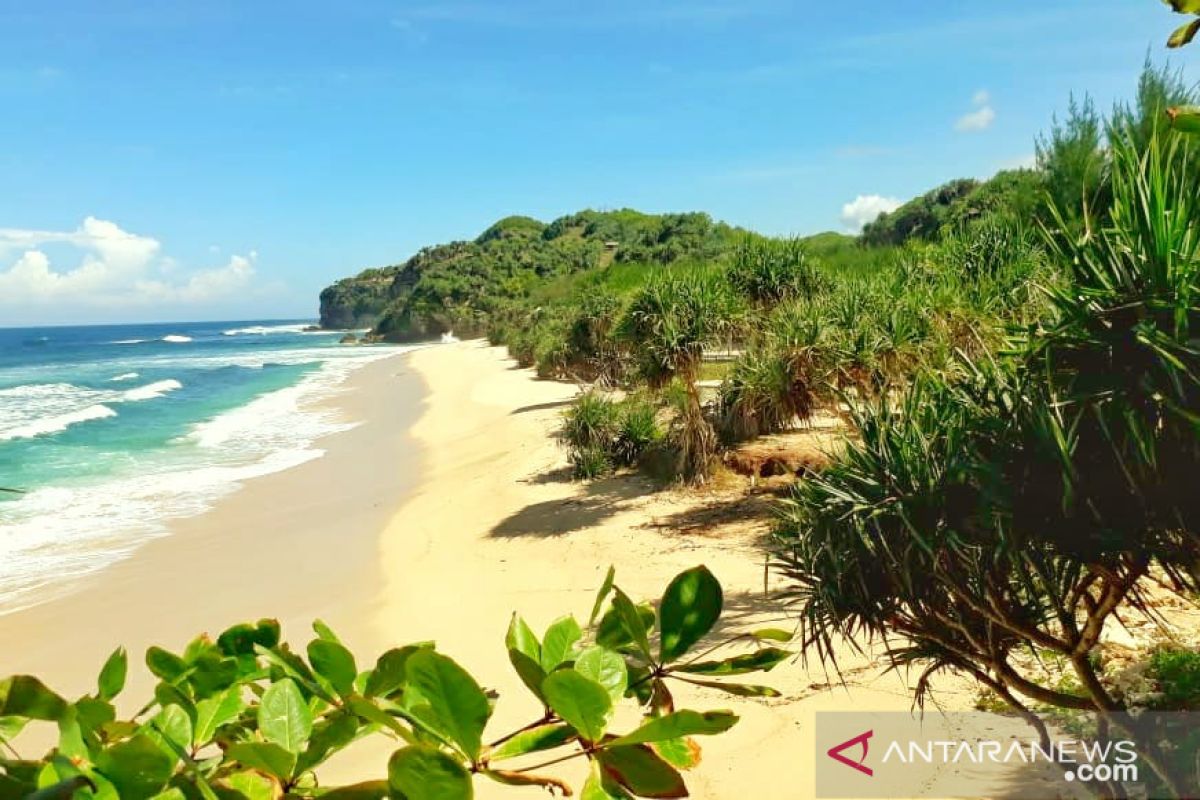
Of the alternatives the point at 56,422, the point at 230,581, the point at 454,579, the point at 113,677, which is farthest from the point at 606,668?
the point at 56,422

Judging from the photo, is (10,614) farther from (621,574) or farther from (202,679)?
(202,679)

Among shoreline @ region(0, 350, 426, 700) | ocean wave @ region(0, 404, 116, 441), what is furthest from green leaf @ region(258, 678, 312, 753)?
ocean wave @ region(0, 404, 116, 441)

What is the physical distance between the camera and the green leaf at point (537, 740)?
0.86 metres

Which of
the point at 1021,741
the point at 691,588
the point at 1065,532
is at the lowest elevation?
the point at 1021,741

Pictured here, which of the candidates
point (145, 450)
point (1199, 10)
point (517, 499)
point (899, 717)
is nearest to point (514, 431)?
point (517, 499)

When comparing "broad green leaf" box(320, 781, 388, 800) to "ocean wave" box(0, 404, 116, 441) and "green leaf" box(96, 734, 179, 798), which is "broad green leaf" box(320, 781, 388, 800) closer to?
"green leaf" box(96, 734, 179, 798)

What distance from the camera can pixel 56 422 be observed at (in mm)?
29719

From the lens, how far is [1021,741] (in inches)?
199

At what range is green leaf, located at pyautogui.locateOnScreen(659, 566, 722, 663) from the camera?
934 mm

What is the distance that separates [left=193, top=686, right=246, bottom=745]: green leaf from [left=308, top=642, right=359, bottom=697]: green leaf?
0.47 feet

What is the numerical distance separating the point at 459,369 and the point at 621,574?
3456 centimetres

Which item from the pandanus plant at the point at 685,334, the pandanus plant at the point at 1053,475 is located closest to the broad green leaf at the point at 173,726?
the pandanus plant at the point at 1053,475

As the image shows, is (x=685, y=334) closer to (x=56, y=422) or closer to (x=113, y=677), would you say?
(x=113, y=677)

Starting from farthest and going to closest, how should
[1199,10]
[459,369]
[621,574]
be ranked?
[459,369] → [621,574] → [1199,10]
